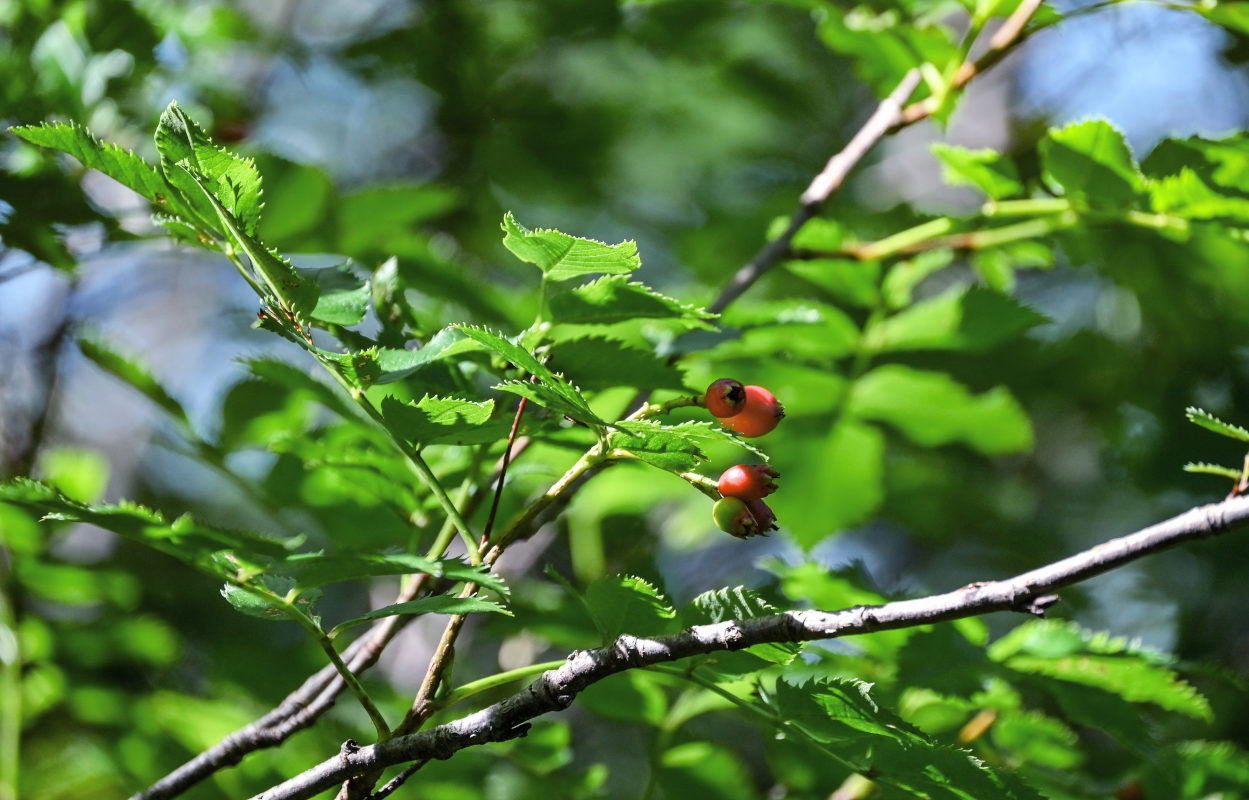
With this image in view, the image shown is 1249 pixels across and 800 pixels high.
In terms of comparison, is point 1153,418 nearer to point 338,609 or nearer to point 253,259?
point 253,259

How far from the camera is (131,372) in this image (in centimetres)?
122

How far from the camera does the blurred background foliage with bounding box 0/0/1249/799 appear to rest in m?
1.44

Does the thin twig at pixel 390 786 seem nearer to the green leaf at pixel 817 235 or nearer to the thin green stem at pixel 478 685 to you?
the thin green stem at pixel 478 685

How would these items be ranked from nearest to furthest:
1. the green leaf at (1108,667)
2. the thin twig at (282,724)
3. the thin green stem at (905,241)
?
the thin twig at (282,724) → the green leaf at (1108,667) → the thin green stem at (905,241)

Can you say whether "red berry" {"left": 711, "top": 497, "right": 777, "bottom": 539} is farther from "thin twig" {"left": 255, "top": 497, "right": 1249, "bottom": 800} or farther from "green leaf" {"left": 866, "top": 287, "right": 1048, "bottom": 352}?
"green leaf" {"left": 866, "top": 287, "right": 1048, "bottom": 352}

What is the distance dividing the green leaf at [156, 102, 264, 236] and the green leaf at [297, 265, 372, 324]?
94 millimetres

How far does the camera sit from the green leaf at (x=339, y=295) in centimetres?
88

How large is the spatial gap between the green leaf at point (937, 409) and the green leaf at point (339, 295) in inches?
45.3

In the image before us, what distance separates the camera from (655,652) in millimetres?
736

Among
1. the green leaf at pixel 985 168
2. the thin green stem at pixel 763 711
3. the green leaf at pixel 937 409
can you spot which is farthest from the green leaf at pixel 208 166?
the green leaf at pixel 937 409

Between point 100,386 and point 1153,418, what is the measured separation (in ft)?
14.6

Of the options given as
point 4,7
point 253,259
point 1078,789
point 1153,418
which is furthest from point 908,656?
point 4,7

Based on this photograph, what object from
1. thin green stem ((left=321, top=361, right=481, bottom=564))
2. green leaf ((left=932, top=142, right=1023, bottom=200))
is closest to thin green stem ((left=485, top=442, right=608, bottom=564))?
thin green stem ((left=321, top=361, right=481, bottom=564))

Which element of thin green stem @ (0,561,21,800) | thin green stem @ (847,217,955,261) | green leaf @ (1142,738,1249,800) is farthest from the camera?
thin green stem @ (0,561,21,800)
